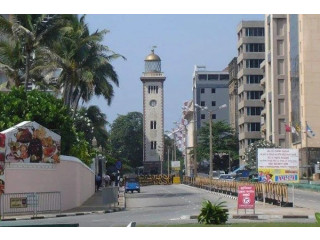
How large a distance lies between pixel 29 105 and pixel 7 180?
966cm

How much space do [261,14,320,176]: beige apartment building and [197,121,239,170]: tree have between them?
65.9ft

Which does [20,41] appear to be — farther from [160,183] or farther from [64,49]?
[160,183]

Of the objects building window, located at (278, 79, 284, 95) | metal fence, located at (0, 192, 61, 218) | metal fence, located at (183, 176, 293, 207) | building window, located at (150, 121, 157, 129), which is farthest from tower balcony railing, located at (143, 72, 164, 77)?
metal fence, located at (0, 192, 61, 218)

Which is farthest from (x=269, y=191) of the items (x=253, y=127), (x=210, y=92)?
(x=210, y=92)

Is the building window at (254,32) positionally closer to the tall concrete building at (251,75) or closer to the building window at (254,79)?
the tall concrete building at (251,75)

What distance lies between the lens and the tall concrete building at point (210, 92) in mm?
147500

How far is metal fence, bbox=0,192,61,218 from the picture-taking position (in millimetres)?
32688

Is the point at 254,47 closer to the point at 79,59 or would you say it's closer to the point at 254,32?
the point at 254,32

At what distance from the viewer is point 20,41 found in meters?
42.3

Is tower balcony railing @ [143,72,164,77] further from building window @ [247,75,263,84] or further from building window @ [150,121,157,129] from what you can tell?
building window @ [247,75,263,84]

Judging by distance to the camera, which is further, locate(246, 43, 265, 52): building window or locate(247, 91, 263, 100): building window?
locate(246, 43, 265, 52): building window

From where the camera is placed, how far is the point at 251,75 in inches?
4604

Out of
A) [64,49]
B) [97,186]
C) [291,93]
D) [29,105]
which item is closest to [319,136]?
[291,93]

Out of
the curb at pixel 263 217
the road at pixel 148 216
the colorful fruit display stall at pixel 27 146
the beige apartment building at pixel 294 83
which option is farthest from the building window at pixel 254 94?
the curb at pixel 263 217
